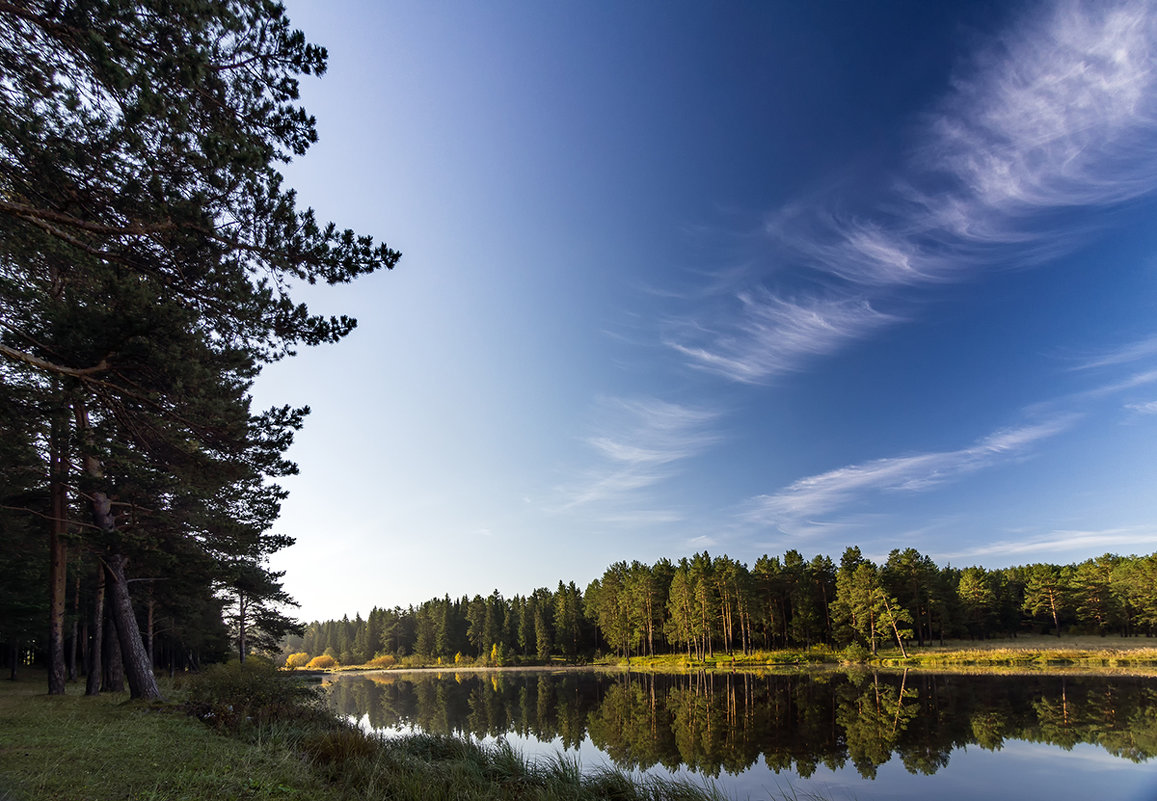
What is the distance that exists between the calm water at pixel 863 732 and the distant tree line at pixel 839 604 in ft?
80.7

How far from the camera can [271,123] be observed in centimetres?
837

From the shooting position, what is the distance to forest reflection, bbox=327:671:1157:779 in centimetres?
1822

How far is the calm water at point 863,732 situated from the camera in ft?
48.5

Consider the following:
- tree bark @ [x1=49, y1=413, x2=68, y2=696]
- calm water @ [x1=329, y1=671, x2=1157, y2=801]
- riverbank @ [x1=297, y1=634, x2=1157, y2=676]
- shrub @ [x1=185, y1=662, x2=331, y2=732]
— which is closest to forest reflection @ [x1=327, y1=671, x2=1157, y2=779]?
calm water @ [x1=329, y1=671, x2=1157, y2=801]

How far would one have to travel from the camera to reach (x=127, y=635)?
18438 mm

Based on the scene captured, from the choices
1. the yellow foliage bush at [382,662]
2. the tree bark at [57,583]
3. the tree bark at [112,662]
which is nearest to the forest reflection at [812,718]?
the tree bark at [112,662]

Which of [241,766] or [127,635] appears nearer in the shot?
[241,766]

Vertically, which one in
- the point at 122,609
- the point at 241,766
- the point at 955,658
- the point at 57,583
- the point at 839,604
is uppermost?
the point at 57,583

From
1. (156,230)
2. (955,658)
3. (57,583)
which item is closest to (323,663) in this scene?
(955,658)

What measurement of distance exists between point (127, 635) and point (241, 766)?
43.5 ft

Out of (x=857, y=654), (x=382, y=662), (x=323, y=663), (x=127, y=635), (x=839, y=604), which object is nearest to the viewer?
(x=127, y=635)

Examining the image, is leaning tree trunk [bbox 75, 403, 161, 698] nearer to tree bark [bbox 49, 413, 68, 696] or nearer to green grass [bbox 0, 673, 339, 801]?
tree bark [bbox 49, 413, 68, 696]

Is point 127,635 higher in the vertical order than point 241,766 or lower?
higher

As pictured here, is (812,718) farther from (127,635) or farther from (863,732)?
(127,635)
